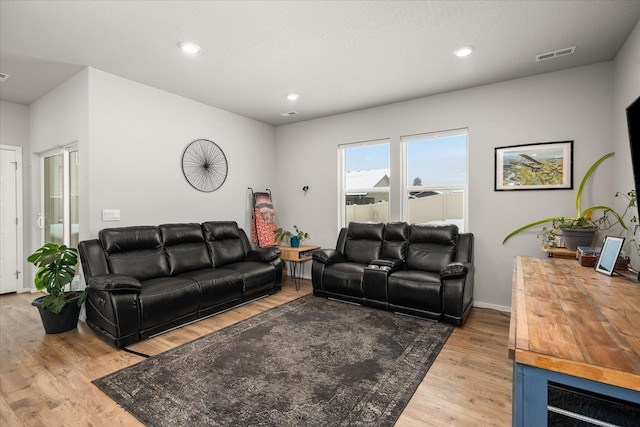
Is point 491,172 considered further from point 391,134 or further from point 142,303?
point 142,303

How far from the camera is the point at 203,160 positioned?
4.40 metres

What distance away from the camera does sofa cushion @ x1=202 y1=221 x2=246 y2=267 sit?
13.4 feet

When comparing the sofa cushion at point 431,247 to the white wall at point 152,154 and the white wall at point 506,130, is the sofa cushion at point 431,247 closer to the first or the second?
the white wall at point 506,130

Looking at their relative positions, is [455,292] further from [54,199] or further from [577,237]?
[54,199]

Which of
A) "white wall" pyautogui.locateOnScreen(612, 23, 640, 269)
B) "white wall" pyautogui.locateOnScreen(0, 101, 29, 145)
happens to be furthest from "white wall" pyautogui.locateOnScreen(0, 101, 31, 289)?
"white wall" pyautogui.locateOnScreen(612, 23, 640, 269)

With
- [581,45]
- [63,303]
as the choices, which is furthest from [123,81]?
[581,45]

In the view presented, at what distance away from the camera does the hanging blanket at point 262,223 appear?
5117 mm

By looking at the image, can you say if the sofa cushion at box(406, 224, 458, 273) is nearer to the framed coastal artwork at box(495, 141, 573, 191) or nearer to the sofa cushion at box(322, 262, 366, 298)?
the sofa cushion at box(322, 262, 366, 298)

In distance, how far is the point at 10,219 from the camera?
4.37m

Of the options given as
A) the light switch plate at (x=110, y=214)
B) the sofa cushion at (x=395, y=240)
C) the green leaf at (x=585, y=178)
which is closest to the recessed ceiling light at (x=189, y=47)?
the light switch plate at (x=110, y=214)

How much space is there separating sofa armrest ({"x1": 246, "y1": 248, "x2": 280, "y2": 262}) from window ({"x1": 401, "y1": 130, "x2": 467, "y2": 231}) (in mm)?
1967

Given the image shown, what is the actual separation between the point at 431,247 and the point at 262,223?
2740 millimetres

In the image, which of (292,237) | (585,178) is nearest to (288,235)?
(292,237)

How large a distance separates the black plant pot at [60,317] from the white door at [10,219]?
217cm
